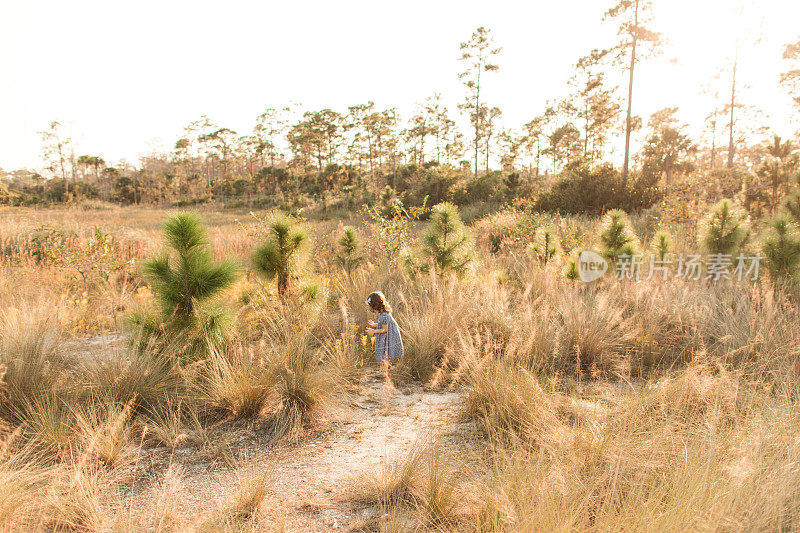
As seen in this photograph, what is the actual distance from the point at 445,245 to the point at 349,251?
1.71 metres

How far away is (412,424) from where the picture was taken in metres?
3.55

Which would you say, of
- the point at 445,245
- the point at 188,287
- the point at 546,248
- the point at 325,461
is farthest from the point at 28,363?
the point at 546,248

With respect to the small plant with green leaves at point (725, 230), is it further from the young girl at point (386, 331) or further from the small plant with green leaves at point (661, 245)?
the young girl at point (386, 331)

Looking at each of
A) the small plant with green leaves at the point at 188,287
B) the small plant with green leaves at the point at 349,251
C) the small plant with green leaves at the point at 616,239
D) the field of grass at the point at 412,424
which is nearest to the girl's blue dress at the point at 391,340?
the field of grass at the point at 412,424

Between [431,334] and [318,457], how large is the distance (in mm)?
2076

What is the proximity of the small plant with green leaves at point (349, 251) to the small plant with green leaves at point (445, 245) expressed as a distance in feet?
3.87

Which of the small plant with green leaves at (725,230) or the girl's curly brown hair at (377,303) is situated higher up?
the small plant with green leaves at (725,230)

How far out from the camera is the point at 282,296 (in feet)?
16.5

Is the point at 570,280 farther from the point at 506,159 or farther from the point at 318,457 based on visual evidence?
the point at 506,159

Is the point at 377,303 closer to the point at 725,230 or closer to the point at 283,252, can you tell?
the point at 283,252

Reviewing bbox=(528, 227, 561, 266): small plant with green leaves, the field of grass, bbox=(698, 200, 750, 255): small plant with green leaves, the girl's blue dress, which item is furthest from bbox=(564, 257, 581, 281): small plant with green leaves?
the girl's blue dress

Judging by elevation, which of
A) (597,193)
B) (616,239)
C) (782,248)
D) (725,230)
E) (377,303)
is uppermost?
(597,193)

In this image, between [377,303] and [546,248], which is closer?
[377,303]

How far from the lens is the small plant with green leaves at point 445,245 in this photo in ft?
21.0
